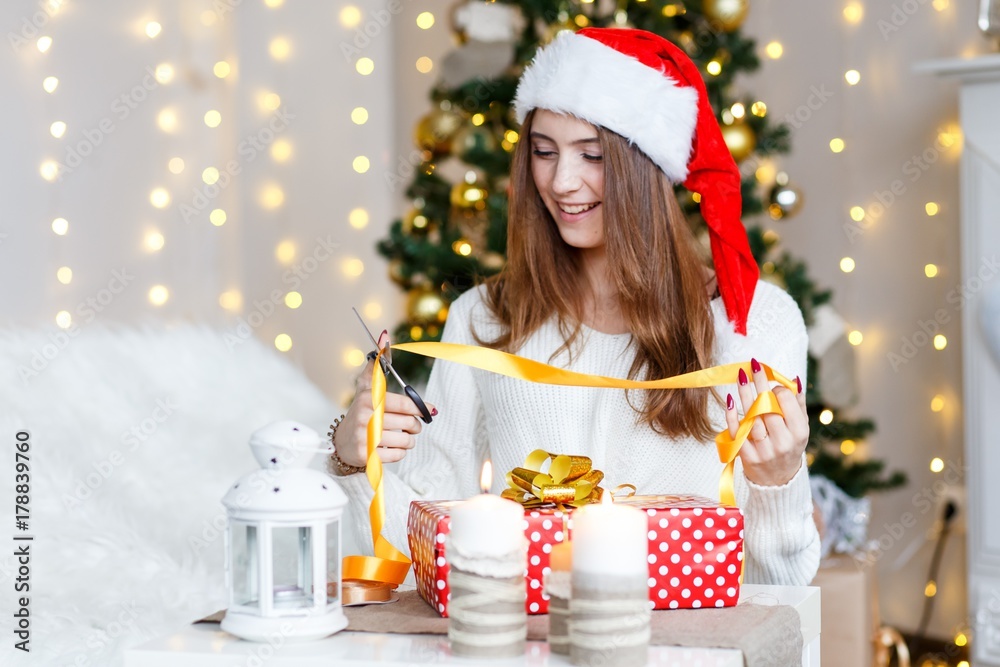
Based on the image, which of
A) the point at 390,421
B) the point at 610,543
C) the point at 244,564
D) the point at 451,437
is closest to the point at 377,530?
the point at 390,421

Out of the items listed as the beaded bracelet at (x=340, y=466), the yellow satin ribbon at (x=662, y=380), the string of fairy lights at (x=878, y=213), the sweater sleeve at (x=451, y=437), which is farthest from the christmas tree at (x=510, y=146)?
the yellow satin ribbon at (x=662, y=380)

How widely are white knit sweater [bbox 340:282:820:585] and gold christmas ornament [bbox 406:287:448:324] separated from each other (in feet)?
2.89

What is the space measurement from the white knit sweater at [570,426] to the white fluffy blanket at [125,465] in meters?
0.37

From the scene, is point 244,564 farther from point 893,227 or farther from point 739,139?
point 893,227

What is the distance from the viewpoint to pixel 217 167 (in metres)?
2.98

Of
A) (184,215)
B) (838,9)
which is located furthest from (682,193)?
(184,215)

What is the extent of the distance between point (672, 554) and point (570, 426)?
0.57 metres

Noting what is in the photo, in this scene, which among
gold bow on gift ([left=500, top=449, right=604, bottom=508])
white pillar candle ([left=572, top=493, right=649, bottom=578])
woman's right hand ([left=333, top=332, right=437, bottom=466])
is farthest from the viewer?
woman's right hand ([left=333, top=332, right=437, bottom=466])

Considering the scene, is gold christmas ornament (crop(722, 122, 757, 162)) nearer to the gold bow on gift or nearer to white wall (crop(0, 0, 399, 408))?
white wall (crop(0, 0, 399, 408))

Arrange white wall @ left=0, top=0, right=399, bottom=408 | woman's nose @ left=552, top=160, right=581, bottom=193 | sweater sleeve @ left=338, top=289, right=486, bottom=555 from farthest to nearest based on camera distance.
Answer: white wall @ left=0, top=0, right=399, bottom=408
sweater sleeve @ left=338, top=289, right=486, bottom=555
woman's nose @ left=552, top=160, right=581, bottom=193

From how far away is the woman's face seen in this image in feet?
4.72

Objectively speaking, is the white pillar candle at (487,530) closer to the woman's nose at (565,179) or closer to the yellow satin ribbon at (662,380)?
the yellow satin ribbon at (662,380)

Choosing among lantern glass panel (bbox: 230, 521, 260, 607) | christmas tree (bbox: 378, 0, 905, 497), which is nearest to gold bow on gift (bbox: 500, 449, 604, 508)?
lantern glass panel (bbox: 230, 521, 260, 607)

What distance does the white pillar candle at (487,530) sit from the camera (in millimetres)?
777
